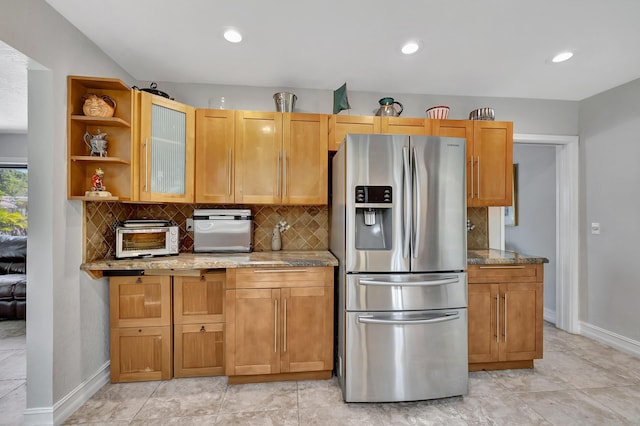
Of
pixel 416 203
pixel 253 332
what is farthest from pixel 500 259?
pixel 253 332

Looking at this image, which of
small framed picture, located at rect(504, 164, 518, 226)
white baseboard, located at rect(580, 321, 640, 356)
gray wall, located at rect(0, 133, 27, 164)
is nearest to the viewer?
white baseboard, located at rect(580, 321, 640, 356)

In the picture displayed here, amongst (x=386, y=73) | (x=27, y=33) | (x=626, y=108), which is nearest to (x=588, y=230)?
(x=626, y=108)

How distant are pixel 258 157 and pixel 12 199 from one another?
4128mm

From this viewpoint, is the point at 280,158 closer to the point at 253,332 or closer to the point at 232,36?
the point at 232,36

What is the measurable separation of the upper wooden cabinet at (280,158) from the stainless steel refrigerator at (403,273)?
0.59m

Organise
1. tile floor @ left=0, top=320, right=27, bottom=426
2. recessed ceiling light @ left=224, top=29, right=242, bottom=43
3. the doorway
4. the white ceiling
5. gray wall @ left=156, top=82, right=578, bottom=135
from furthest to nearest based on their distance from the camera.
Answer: the doorway
gray wall @ left=156, top=82, right=578, bottom=135
recessed ceiling light @ left=224, top=29, right=242, bottom=43
tile floor @ left=0, top=320, right=27, bottom=426
the white ceiling

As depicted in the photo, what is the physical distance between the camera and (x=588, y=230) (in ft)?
10.1

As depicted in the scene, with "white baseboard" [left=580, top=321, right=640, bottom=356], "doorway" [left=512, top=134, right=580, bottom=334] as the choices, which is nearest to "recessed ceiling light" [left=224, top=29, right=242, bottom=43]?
"doorway" [left=512, top=134, right=580, bottom=334]

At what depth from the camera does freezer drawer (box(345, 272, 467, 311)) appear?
6.49 feet

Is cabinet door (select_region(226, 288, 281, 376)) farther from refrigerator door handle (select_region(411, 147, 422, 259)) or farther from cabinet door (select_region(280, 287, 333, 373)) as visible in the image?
refrigerator door handle (select_region(411, 147, 422, 259))

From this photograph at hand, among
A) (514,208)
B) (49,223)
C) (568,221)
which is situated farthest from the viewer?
(514,208)

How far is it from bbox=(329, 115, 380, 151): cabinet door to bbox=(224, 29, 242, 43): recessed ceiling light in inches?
36.5

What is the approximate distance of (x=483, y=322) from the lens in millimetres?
2367

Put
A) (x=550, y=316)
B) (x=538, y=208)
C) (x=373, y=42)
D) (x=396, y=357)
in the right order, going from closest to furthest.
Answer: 1. (x=396, y=357)
2. (x=373, y=42)
3. (x=550, y=316)
4. (x=538, y=208)
